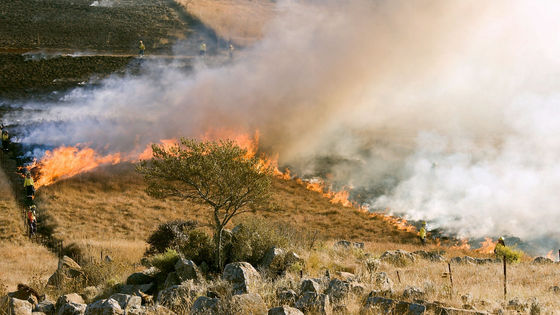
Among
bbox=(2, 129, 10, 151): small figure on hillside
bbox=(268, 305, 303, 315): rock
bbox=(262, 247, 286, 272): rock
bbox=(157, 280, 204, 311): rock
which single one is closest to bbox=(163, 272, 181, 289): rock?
bbox=(157, 280, 204, 311): rock

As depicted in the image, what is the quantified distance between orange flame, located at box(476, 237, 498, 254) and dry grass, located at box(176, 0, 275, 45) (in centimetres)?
5186

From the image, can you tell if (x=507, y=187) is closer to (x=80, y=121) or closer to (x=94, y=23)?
(x=80, y=121)

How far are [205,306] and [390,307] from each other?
4470 mm

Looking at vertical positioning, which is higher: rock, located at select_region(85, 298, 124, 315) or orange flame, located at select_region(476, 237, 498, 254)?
rock, located at select_region(85, 298, 124, 315)

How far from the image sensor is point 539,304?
40.0 ft

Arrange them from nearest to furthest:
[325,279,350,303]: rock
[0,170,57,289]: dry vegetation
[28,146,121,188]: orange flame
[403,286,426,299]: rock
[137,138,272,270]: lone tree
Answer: [325,279,350,303]: rock < [403,286,426,299]: rock < [137,138,272,270]: lone tree < [0,170,57,289]: dry vegetation < [28,146,121,188]: orange flame

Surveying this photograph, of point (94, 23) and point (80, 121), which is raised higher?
point (94, 23)

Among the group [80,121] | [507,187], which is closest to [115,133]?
[80,121]

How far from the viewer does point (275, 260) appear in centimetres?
1761

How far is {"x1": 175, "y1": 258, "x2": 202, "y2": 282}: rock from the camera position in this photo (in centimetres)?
1619

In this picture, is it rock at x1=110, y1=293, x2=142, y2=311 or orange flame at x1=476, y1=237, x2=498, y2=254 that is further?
orange flame at x1=476, y1=237, x2=498, y2=254

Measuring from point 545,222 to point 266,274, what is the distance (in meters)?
25.6

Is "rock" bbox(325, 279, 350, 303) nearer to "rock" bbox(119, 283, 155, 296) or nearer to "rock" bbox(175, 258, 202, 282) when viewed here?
"rock" bbox(175, 258, 202, 282)

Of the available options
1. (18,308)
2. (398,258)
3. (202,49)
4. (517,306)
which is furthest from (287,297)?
(202,49)
